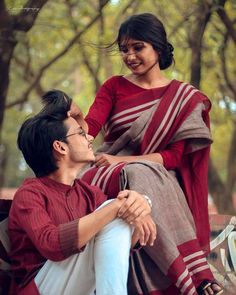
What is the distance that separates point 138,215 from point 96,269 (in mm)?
285

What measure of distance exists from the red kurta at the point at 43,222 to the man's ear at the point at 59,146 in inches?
5.3

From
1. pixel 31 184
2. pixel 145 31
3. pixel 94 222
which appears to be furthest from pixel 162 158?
pixel 94 222

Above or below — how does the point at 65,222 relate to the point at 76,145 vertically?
below

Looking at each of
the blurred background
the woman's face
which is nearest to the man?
the woman's face

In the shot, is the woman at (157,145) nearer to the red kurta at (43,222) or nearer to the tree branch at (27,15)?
the red kurta at (43,222)

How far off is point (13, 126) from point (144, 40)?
516 inches

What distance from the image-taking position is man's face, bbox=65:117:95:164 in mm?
3682

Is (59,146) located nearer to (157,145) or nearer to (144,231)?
(144,231)

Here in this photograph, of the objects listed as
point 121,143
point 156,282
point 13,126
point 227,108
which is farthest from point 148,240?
point 13,126

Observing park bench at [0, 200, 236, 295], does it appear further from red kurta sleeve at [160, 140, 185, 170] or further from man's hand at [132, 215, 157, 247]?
man's hand at [132, 215, 157, 247]

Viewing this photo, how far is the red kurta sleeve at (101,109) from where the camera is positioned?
4.41 meters

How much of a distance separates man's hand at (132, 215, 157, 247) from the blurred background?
4.97ft

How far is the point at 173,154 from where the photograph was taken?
4316 millimetres

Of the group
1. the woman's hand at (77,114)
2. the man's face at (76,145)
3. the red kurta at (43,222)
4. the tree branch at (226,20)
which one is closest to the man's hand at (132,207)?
the red kurta at (43,222)
